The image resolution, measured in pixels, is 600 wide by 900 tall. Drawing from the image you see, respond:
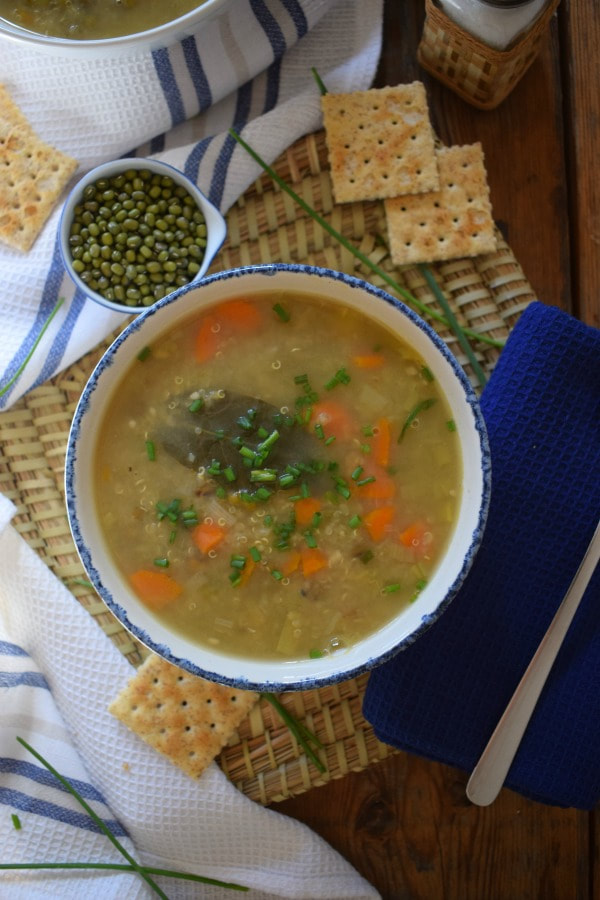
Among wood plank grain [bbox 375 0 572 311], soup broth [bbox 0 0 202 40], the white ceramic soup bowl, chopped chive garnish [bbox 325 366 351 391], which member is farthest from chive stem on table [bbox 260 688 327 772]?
soup broth [bbox 0 0 202 40]

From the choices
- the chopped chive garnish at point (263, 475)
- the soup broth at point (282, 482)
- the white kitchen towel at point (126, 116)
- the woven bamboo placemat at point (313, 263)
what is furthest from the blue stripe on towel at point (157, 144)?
the chopped chive garnish at point (263, 475)

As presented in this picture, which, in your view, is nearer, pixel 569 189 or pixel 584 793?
pixel 584 793

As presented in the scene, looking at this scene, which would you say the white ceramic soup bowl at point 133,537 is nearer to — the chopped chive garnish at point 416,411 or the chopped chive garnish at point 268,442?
the chopped chive garnish at point 416,411

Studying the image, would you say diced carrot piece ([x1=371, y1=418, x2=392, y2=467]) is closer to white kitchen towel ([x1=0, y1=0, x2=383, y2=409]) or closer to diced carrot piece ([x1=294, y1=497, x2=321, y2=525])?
diced carrot piece ([x1=294, y1=497, x2=321, y2=525])

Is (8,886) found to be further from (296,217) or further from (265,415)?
(296,217)

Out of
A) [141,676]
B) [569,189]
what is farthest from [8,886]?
[569,189]

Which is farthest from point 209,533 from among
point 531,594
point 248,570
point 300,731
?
point 531,594
